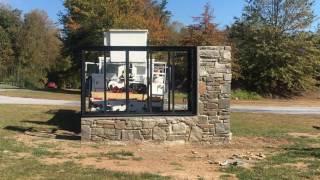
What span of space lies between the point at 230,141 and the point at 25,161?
649 centimetres

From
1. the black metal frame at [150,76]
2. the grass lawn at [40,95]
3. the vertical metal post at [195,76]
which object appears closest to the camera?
the black metal frame at [150,76]

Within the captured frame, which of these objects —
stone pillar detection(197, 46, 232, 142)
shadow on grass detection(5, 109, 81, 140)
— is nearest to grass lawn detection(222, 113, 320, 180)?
stone pillar detection(197, 46, 232, 142)

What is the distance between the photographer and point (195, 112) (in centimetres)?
1603

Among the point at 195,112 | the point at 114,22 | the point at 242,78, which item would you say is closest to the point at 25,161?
the point at 195,112

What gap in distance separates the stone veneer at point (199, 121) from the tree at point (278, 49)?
33.4 metres

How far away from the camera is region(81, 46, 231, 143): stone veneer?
15.5m

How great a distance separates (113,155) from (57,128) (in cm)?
608

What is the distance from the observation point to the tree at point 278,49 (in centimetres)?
4928

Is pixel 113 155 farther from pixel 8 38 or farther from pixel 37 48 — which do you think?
pixel 8 38

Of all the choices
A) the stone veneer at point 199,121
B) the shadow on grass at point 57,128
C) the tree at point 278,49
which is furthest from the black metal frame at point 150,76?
the tree at point 278,49

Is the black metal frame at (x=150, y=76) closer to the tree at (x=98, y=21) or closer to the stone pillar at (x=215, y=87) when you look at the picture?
the stone pillar at (x=215, y=87)

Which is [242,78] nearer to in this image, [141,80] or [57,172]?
[141,80]

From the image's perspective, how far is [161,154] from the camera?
45.3 feet

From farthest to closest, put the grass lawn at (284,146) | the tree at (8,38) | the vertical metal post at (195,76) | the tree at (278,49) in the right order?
1. the tree at (8,38)
2. the tree at (278,49)
3. the vertical metal post at (195,76)
4. the grass lawn at (284,146)
